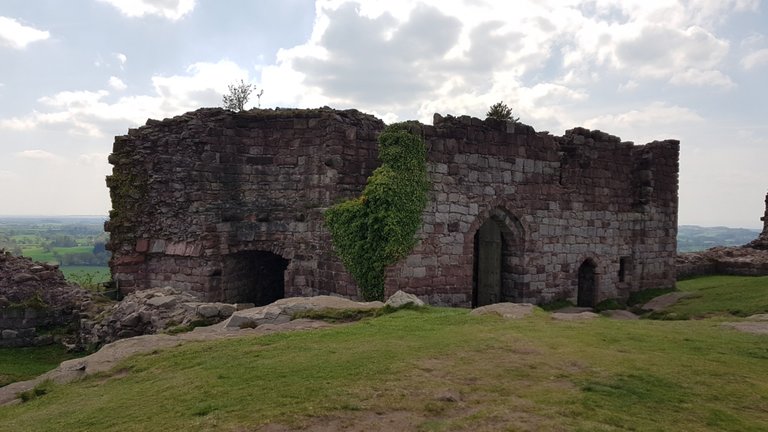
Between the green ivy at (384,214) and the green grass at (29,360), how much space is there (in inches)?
273

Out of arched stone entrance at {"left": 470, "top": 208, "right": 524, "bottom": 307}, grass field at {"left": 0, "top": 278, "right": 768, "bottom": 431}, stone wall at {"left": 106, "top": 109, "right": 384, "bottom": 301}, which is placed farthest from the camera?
arched stone entrance at {"left": 470, "top": 208, "right": 524, "bottom": 307}

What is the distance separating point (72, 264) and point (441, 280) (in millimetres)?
72761

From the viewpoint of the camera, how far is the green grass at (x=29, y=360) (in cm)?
1102

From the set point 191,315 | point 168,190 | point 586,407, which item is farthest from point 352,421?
point 168,190

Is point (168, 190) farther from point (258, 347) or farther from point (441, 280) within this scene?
point (258, 347)

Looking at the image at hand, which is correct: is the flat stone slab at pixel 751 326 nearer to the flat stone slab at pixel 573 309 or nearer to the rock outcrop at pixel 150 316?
the flat stone slab at pixel 573 309

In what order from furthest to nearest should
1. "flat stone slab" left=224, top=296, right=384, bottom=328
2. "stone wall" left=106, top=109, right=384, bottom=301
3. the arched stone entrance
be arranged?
the arched stone entrance, "stone wall" left=106, top=109, right=384, bottom=301, "flat stone slab" left=224, top=296, right=384, bottom=328

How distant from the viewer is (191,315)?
33.7 ft

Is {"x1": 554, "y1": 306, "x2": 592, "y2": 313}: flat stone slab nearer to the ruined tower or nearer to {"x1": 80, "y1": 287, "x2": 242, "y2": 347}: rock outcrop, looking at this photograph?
{"x1": 80, "y1": 287, "x2": 242, "y2": 347}: rock outcrop

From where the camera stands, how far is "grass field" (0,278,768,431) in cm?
455

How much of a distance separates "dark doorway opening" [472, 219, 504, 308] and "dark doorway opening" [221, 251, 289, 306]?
6.03 m

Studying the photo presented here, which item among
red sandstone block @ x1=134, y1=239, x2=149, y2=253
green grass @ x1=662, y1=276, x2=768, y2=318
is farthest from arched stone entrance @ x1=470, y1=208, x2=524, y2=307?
red sandstone block @ x1=134, y1=239, x2=149, y2=253

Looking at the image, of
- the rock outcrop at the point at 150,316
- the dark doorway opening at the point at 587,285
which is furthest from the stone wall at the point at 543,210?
the rock outcrop at the point at 150,316

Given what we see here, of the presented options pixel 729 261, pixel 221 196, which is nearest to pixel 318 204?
pixel 221 196
